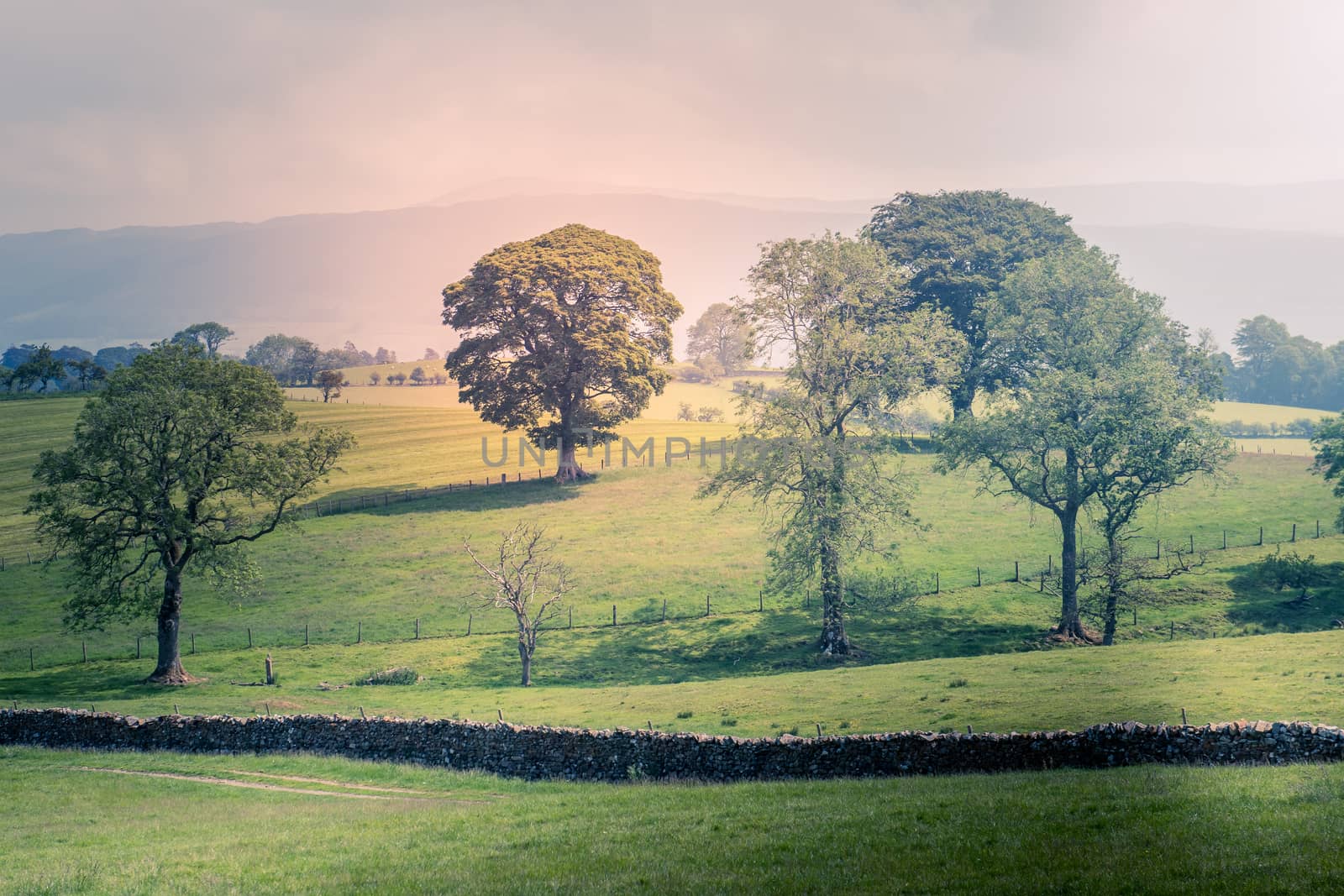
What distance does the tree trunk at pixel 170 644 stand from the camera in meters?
45.1

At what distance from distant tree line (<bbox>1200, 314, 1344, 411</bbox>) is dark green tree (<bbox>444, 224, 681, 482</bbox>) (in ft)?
312

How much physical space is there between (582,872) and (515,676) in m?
28.8

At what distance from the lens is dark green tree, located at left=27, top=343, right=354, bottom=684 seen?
46.5m

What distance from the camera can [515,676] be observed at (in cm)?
4459

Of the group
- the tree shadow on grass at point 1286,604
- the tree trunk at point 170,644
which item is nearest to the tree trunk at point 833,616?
the tree shadow on grass at point 1286,604

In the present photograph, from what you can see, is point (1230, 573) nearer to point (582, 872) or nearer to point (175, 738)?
point (582, 872)

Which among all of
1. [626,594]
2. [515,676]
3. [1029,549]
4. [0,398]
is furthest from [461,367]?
[0,398]

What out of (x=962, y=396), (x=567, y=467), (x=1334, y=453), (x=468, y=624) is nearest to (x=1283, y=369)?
(x=962, y=396)

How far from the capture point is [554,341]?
78.1 m

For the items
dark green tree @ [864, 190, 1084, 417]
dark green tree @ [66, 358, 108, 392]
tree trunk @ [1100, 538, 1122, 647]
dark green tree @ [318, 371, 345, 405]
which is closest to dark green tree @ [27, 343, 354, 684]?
tree trunk @ [1100, 538, 1122, 647]

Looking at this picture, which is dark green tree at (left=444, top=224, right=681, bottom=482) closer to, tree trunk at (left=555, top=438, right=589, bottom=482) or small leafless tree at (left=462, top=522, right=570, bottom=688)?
tree trunk at (left=555, top=438, right=589, bottom=482)

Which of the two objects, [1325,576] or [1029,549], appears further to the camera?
[1029,549]

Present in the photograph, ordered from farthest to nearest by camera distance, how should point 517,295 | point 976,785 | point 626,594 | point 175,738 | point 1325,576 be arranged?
point 517,295
point 626,594
point 1325,576
point 175,738
point 976,785

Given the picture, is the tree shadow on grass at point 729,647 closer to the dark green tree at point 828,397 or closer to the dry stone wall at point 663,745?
the dark green tree at point 828,397
